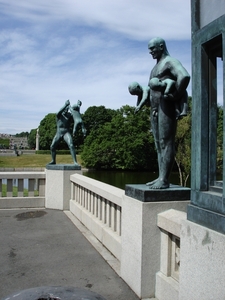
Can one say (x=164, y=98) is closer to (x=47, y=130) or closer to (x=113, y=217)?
(x=113, y=217)

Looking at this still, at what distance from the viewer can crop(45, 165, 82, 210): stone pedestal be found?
8.84 m

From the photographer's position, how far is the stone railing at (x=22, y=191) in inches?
349

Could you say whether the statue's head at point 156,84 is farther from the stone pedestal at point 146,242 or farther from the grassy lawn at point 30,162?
the grassy lawn at point 30,162

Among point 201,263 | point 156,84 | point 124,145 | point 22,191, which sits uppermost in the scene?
point 124,145

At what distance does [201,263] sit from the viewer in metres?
2.45

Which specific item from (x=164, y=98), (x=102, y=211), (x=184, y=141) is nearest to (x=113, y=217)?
(x=102, y=211)

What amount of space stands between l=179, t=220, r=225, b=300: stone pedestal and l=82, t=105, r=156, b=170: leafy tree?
4295 centimetres

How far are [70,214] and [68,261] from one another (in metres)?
3.51

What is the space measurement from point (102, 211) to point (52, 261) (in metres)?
1.39

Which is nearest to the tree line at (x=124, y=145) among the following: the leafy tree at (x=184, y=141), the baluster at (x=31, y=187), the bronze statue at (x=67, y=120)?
the leafy tree at (x=184, y=141)

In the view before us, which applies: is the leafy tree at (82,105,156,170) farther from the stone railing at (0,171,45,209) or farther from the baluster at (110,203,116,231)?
the baluster at (110,203,116,231)

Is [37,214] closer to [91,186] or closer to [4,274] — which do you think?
[91,186]

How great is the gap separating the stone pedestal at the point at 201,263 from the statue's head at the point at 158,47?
74.1 inches

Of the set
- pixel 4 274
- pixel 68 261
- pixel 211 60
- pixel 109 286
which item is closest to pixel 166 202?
pixel 109 286
